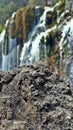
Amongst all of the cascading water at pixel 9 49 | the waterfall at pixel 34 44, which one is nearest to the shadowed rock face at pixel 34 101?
the waterfall at pixel 34 44

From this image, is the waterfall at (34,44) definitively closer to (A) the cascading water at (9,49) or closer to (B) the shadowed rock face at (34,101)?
(A) the cascading water at (9,49)

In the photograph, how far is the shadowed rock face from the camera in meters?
4.52

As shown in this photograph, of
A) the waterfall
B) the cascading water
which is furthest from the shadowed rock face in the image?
the cascading water

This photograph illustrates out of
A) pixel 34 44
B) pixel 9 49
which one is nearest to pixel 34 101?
pixel 34 44

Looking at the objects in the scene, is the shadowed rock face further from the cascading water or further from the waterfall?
the cascading water

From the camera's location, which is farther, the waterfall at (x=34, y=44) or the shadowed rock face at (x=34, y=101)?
the waterfall at (x=34, y=44)

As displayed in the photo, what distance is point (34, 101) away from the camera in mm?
4734

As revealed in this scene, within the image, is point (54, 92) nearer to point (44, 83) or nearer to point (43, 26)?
point (44, 83)

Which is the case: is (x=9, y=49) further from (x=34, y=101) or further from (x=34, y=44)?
(x=34, y=101)

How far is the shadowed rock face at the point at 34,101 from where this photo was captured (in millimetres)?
4523

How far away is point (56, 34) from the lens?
93.9ft

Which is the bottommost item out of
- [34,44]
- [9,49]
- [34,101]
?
[9,49]

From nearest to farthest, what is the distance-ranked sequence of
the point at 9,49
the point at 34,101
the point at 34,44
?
the point at 34,101, the point at 34,44, the point at 9,49

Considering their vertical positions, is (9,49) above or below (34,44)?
below
